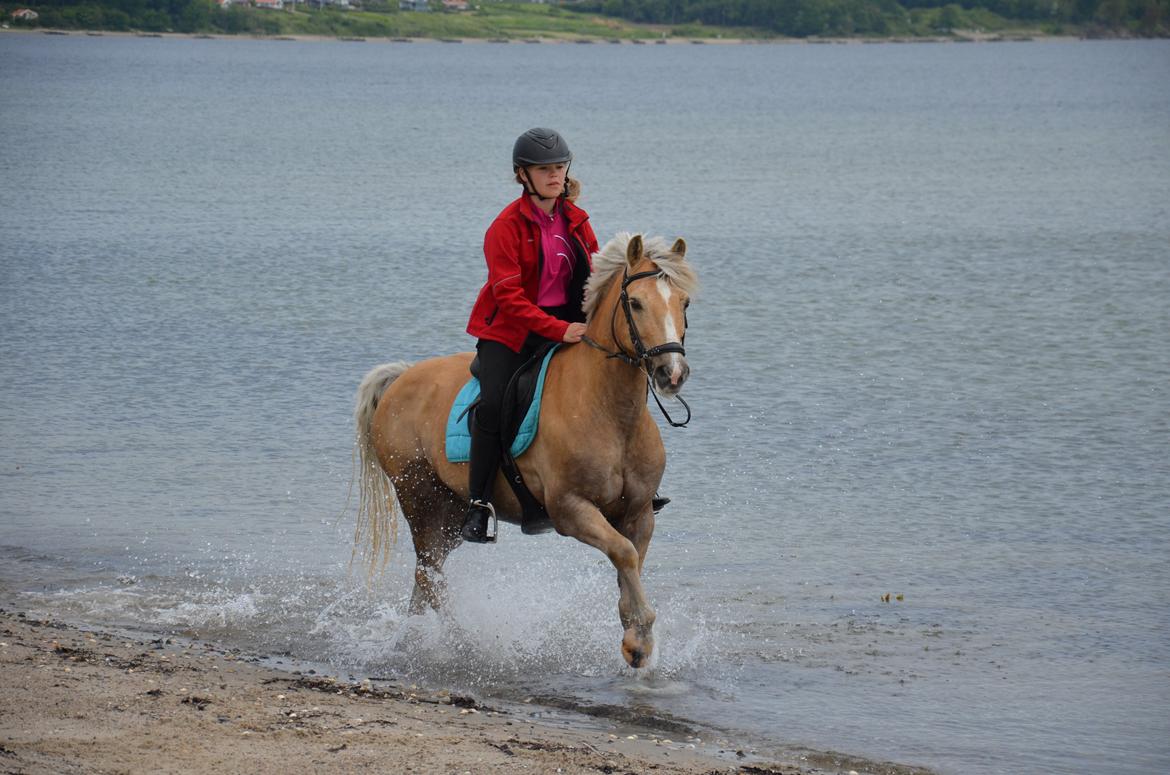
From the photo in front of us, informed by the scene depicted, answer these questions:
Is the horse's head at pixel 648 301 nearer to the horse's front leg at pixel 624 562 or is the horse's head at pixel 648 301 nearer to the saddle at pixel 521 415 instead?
the saddle at pixel 521 415

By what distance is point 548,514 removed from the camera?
905cm

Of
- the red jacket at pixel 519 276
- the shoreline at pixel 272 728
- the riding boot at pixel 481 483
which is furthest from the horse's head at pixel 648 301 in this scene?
the shoreline at pixel 272 728

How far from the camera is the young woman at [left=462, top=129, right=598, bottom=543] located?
8.69m

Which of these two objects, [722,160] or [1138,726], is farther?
[722,160]

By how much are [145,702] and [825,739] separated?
3.60m

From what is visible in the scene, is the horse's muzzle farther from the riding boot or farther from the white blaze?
the riding boot

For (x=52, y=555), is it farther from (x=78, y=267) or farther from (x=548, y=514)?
(x=78, y=267)

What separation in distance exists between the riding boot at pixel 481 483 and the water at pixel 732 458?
34.7 inches

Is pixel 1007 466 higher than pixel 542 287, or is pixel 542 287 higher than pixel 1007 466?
pixel 542 287

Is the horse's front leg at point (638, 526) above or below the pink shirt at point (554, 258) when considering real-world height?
below

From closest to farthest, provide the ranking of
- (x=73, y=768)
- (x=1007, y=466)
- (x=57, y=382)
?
(x=73, y=768)
(x=1007, y=466)
(x=57, y=382)

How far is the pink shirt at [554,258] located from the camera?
349 inches

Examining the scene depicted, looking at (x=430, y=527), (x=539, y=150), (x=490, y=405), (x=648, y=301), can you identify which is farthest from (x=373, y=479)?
(x=648, y=301)

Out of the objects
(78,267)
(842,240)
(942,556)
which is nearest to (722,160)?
(842,240)
